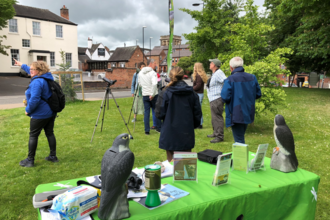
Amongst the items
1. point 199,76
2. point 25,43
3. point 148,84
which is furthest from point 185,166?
point 25,43

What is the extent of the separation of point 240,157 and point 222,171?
1.50 feet

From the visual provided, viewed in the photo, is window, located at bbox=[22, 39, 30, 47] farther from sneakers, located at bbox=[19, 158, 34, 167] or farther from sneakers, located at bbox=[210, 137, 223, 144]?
sneakers, located at bbox=[210, 137, 223, 144]

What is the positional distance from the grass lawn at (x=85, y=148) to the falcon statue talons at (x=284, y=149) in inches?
43.3

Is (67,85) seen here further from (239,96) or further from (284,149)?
(284,149)

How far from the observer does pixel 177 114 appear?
355cm

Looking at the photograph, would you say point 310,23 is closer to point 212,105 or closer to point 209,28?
point 209,28

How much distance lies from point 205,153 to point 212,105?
3656 millimetres

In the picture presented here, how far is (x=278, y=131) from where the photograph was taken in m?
2.72

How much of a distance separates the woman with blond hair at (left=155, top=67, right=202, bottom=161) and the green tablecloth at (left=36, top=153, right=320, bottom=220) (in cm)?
72

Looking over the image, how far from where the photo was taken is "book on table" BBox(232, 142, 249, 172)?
2.65 metres

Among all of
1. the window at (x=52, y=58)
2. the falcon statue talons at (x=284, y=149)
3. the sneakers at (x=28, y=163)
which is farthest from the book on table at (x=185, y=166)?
the window at (x=52, y=58)

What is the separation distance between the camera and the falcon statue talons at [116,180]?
168 centimetres

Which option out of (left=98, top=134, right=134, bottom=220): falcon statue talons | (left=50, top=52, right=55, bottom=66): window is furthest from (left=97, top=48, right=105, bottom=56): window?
(left=98, top=134, right=134, bottom=220): falcon statue talons

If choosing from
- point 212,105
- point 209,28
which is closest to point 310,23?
point 209,28
